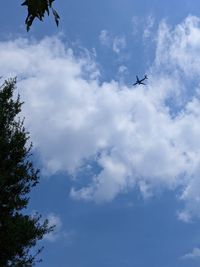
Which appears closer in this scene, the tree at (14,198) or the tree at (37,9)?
the tree at (37,9)

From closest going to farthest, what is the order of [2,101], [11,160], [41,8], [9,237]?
1. [41,8]
2. [9,237]
3. [11,160]
4. [2,101]

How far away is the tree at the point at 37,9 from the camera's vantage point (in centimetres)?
610

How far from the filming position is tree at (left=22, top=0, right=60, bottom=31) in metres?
6.10

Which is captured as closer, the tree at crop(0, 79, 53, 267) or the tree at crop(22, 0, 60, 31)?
the tree at crop(22, 0, 60, 31)

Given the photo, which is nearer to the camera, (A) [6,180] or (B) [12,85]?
(A) [6,180]

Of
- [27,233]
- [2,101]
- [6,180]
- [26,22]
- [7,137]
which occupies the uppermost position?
[2,101]

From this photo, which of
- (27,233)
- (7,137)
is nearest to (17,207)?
(27,233)

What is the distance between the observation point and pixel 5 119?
76.4 feet

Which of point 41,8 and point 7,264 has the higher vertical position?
point 7,264

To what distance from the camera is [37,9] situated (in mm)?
6168

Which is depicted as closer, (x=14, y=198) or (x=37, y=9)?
(x=37, y=9)

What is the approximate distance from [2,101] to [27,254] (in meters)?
8.42

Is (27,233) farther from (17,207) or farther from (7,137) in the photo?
(7,137)

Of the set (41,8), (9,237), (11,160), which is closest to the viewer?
(41,8)
